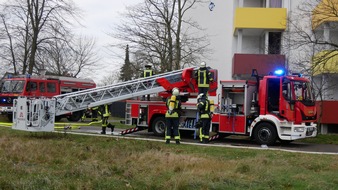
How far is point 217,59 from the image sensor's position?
28.8m

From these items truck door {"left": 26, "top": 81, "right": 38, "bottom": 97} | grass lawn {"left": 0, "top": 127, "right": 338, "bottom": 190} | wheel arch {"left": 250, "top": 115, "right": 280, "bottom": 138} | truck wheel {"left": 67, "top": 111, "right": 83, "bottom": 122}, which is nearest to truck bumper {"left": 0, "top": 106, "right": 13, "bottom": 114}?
truck door {"left": 26, "top": 81, "right": 38, "bottom": 97}

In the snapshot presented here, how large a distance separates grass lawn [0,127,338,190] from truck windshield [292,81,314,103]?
12.1ft

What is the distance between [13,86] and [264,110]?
1515cm

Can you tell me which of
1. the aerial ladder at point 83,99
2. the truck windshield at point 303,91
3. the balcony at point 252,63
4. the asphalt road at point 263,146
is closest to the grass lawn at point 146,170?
the aerial ladder at point 83,99

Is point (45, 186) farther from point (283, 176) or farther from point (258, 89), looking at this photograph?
point (258, 89)

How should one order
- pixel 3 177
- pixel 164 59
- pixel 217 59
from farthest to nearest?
pixel 217 59, pixel 164 59, pixel 3 177

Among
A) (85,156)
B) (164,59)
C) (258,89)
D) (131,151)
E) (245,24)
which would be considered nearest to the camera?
(85,156)

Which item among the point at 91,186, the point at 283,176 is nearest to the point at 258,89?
the point at 283,176

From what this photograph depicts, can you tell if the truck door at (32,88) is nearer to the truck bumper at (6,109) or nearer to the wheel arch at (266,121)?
the truck bumper at (6,109)

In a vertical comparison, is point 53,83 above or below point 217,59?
below

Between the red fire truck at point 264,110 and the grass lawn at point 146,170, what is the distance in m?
3.05

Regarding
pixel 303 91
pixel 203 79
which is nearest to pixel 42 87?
pixel 203 79

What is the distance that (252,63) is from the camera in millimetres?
24859

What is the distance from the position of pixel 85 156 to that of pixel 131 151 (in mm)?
1416
